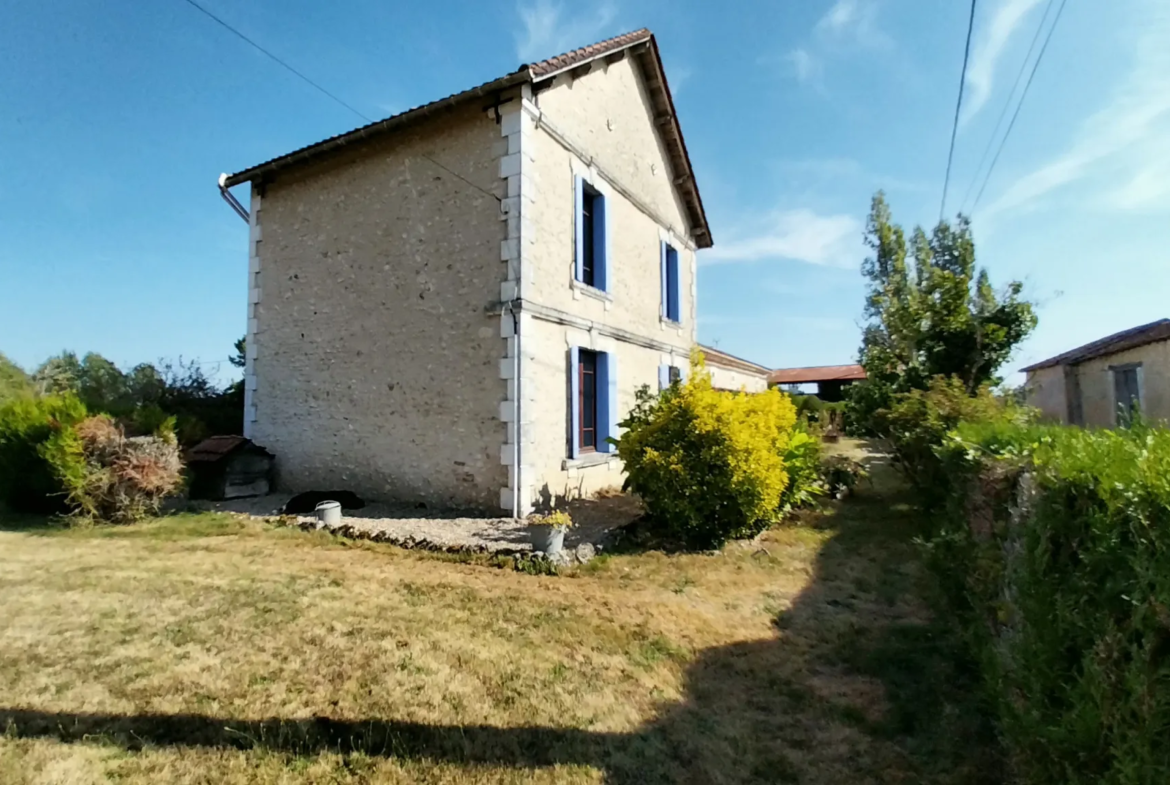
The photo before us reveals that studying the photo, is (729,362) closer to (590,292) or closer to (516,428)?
(590,292)

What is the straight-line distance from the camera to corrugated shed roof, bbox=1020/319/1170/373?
1177 cm

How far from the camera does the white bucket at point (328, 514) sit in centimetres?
695

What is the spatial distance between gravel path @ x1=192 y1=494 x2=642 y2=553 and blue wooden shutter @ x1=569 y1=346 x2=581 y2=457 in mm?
839

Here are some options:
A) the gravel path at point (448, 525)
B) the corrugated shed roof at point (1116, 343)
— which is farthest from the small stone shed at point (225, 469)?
the corrugated shed roof at point (1116, 343)

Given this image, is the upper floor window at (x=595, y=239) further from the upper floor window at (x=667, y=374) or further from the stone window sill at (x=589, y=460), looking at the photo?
the stone window sill at (x=589, y=460)

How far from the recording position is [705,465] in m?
6.67

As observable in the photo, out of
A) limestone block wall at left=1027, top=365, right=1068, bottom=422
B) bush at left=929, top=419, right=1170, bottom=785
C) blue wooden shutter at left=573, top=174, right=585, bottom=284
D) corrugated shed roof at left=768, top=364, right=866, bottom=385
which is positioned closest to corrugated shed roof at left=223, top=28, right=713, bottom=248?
blue wooden shutter at left=573, top=174, right=585, bottom=284

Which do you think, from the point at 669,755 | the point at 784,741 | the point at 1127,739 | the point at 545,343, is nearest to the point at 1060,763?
the point at 1127,739

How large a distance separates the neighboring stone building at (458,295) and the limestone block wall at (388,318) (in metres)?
0.03

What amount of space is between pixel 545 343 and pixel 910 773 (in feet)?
19.9

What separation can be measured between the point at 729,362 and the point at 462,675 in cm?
1605

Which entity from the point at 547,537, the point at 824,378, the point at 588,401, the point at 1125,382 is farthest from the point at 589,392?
the point at 824,378

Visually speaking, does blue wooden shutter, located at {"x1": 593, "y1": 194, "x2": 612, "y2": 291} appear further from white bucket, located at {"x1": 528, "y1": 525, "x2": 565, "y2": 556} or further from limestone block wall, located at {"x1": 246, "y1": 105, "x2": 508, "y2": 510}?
white bucket, located at {"x1": 528, "y1": 525, "x2": 565, "y2": 556}

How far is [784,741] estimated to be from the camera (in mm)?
2947
